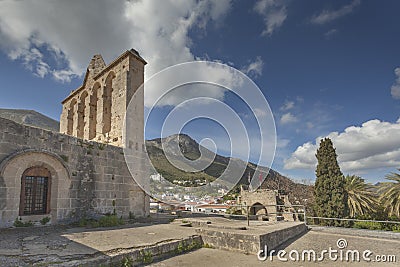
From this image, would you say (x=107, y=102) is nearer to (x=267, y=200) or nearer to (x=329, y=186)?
(x=329, y=186)

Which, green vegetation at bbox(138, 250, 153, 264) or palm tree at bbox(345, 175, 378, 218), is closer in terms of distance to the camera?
green vegetation at bbox(138, 250, 153, 264)

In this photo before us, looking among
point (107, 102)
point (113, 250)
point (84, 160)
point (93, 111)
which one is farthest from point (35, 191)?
point (93, 111)

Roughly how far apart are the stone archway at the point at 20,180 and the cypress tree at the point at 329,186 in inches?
775

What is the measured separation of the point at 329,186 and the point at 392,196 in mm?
4780

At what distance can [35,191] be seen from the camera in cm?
809

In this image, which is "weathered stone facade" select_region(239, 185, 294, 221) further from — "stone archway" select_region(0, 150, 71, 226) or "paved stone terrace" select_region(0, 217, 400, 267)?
"stone archway" select_region(0, 150, 71, 226)

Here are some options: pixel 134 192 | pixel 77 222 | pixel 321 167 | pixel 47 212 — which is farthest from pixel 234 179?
pixel 321 167

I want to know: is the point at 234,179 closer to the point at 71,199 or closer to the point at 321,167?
the point at 71,199

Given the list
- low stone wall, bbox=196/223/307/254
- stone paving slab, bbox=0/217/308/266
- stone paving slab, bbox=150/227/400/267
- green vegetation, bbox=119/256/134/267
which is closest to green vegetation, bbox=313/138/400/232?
stone paving slab, bbox=150/227/400/267

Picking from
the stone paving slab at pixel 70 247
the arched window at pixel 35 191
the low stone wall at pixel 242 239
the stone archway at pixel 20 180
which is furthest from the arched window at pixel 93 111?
the low stone wall at pixel 242 239

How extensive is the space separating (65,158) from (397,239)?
1224 cm

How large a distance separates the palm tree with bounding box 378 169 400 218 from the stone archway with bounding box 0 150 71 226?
19364 mm

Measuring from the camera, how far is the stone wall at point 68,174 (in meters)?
7.23

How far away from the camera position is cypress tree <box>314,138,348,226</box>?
2027 cm
